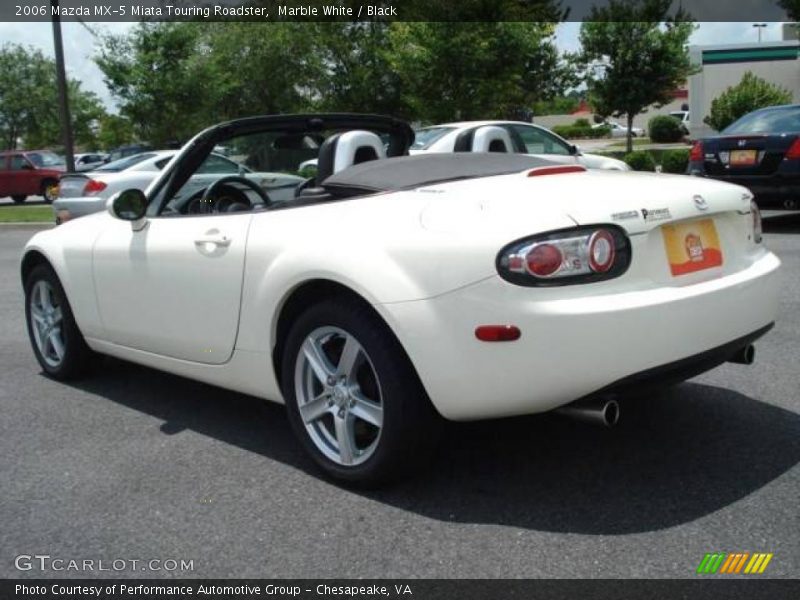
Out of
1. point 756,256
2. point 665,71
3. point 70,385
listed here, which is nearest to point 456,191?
point 756,256

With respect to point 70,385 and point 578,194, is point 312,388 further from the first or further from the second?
point 70,385

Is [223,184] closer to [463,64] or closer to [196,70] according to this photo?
[463,64]

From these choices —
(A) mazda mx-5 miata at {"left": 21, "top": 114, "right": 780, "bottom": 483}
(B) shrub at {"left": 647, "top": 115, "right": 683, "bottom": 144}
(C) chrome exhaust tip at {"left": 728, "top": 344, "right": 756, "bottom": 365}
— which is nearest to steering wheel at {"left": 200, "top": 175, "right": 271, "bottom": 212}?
(A) mazda mx-5 miata at {"left": 21, "top": 114, "right": 780, "bottom": 483}

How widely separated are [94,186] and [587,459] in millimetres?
11439

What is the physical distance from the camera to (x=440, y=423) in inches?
128

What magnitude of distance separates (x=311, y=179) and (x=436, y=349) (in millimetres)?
1888

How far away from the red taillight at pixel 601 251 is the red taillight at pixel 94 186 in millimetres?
11663

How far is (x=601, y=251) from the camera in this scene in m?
3.01

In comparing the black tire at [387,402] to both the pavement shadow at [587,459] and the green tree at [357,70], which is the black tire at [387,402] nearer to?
the pavement shadow at [587,459]

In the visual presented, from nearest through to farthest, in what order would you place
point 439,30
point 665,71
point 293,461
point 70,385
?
1. point 293,461
2. point 70,385
3. point 439,30
4. point 665,71

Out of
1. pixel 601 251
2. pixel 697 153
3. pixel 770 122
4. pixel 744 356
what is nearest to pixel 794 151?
pixel 770 122

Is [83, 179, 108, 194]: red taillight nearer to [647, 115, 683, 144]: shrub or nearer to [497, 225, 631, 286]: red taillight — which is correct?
[497, 225, 631, 286]: red taillight

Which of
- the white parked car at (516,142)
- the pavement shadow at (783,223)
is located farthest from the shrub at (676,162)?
the pavement shadow at (783,223)

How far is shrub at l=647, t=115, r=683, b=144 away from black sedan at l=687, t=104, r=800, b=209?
3570 centimetres
